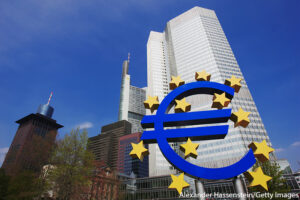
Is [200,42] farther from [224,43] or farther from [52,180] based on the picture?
[52,180]

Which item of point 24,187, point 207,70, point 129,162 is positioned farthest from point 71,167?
point 129,162

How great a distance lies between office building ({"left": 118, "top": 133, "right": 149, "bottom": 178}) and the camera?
132m

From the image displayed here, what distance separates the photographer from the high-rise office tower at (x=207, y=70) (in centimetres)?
6600

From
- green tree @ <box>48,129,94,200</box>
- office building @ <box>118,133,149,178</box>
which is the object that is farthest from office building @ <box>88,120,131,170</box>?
green tree @ <box>48,129,94,200</box>

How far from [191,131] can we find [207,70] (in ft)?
264

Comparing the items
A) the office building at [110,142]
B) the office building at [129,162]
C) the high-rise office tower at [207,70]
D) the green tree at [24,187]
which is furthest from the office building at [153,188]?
the office building at [110,142]

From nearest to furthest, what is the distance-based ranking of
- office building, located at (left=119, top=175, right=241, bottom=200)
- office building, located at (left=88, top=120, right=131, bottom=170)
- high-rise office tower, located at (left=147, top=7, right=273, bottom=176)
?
office building, located at (left=119, top=175, right=241, bottom=200) < high-rise office tower, located at (left=147, top=7, right=273, bottom=176) < office building, located at (left=88, top=120, right=131, bottom=170)

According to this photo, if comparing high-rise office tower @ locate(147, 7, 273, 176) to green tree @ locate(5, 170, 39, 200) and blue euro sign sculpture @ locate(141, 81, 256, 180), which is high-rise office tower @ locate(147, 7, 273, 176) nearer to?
green tree @ locate(5, 170, 39, 200)

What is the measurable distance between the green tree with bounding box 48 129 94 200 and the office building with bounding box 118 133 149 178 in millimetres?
110384

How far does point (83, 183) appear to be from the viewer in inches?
834

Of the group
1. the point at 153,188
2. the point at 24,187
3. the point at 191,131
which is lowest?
the point at 24,187

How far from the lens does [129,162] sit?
137 m

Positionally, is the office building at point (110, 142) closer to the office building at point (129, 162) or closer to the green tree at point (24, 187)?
the office building at point (129, 162)

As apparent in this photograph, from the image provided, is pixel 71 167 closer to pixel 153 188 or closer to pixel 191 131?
pixel 191 131
